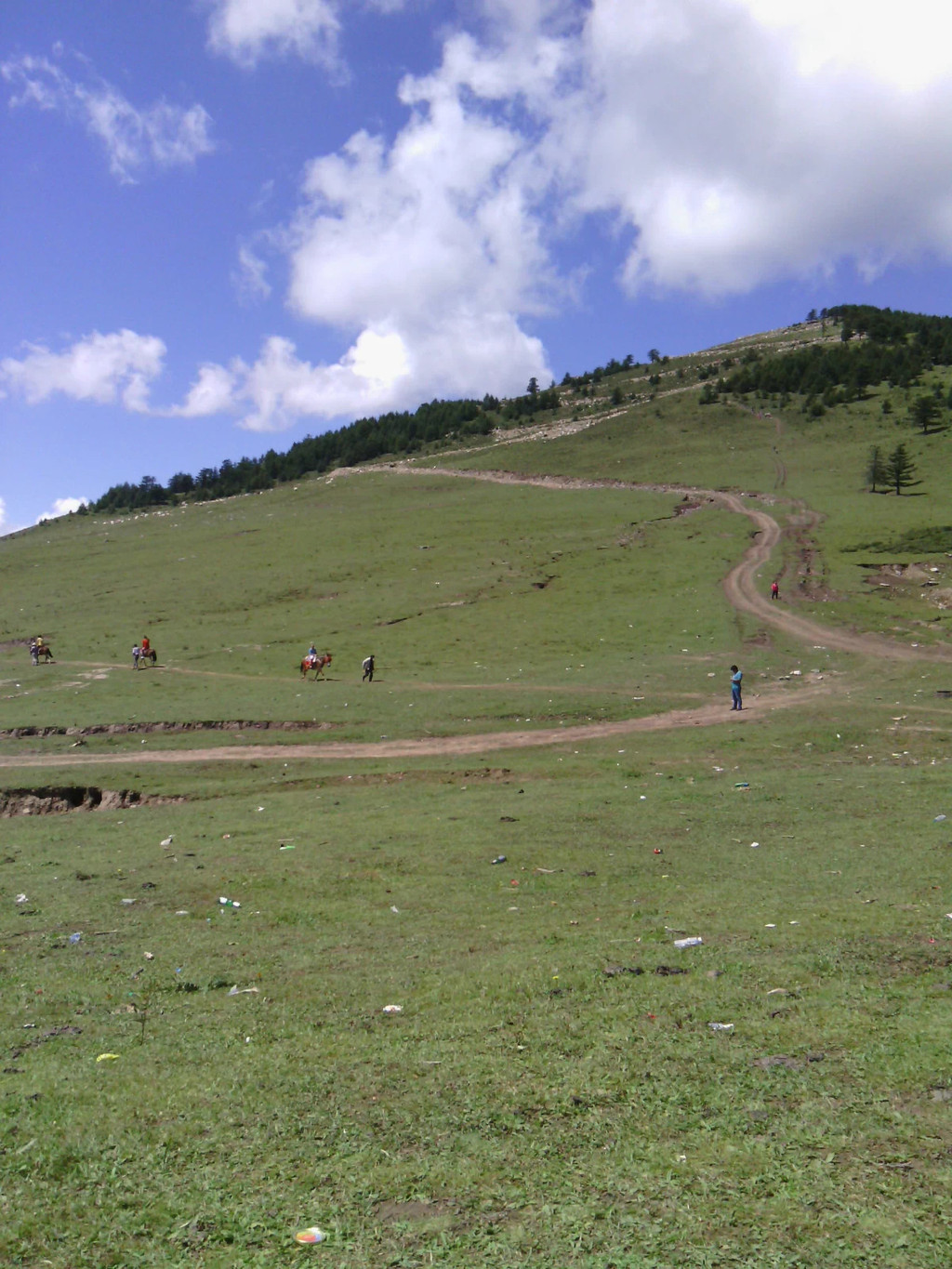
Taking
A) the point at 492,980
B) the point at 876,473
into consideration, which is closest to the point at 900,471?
the point at 876,473

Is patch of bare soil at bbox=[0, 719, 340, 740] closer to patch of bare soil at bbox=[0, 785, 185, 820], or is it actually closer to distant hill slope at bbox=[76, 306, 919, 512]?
patch of bare soil at bbox=[0, 785, 185, 820]

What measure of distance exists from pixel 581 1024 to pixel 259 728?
2879 cm

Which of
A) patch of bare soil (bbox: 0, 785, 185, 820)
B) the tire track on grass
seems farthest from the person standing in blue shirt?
patch of bare soil (bbox: 0, 785, 185, 820)

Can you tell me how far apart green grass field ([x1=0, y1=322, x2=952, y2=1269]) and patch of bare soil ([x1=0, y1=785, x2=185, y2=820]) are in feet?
1.41

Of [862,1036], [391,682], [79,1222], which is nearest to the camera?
[79,1222]

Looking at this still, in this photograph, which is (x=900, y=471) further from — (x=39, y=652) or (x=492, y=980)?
(x=492, y=980)

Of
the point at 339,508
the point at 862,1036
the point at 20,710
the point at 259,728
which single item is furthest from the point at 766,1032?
the point at 339,508

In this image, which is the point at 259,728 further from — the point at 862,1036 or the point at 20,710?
the point at 862,1036

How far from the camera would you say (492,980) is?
10406 millimetres

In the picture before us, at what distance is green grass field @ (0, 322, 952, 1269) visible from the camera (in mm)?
5961

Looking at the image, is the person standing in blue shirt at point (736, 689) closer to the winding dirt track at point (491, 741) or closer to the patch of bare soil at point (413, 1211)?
the winding dirt track at point (491, 741)

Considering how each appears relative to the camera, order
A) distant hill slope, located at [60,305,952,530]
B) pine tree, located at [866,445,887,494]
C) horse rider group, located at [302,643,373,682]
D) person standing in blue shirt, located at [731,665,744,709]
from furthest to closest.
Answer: distant hill slope, located at [60,305,952,530] → pine tree, located at [866,445,887,494] → horse rider group, located at [302,643,373,682] → person standing in blue shirt, located at [731,665,744,709]

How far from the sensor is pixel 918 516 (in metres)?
67.8

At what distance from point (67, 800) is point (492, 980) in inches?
861
